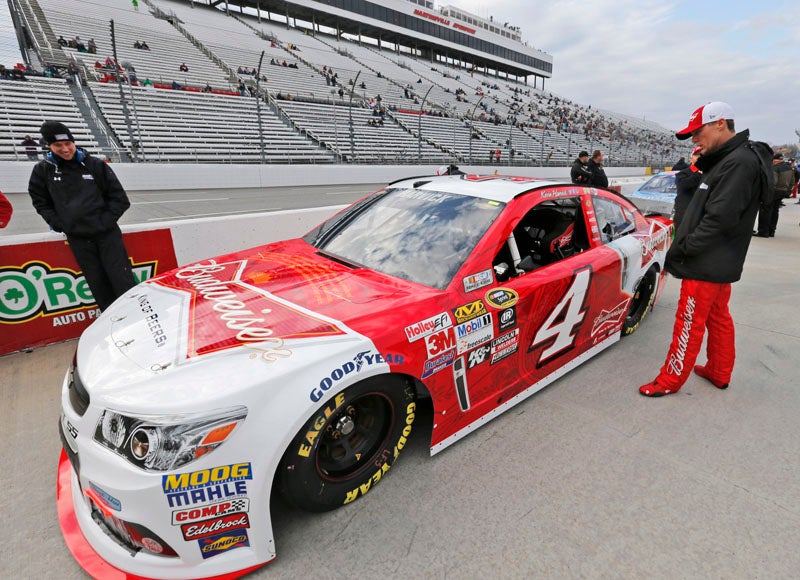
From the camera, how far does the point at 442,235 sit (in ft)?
8.39

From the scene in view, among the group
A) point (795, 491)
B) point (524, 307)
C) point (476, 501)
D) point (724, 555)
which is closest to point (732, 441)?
point (795, 491)

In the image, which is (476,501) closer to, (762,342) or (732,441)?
(732,441)

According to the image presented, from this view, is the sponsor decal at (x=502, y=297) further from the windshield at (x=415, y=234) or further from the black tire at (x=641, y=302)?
the black tire at (x=641, y=302)

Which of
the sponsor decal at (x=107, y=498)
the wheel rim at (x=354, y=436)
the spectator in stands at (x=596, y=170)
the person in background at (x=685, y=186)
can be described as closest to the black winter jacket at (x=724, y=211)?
the wheel rim at (x=354, y=436)

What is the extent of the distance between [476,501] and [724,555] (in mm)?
1012

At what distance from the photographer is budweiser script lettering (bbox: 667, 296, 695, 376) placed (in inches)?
112

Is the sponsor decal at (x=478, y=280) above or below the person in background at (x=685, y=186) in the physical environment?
below

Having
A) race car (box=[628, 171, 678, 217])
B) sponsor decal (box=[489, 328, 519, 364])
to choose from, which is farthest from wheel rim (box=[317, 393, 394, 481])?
race car (box=[628, 171, 678, 217])

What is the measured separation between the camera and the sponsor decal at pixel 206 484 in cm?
146

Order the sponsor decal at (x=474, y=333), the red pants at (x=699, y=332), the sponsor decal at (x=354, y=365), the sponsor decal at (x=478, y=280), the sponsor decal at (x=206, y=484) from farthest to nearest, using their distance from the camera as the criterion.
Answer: the red pants at (x=699, y=332)
the sponsor decal at (x=478, y=280)
the sponsor decal at (x=474, y=333)
the sponsor decal at (x=354, y=365)
the sponsor decal at (x=206, y=484)

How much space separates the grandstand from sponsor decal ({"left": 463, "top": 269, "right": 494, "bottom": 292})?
58.4ft

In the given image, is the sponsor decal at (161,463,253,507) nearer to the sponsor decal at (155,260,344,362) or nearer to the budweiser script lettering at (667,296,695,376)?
the sponsor decal at (155,260,344,362)

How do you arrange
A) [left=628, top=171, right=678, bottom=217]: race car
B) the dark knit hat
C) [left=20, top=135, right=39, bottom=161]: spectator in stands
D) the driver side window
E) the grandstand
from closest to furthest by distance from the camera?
1. the dark knit hat
2. the driver side window
3. [left=628, top=171, right=678, bottom=217]: race car
4. [left=20, top=135, right=39, bottom=161]: spectator in stands
5. the grandstand

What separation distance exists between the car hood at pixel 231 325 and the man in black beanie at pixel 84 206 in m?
1.31
